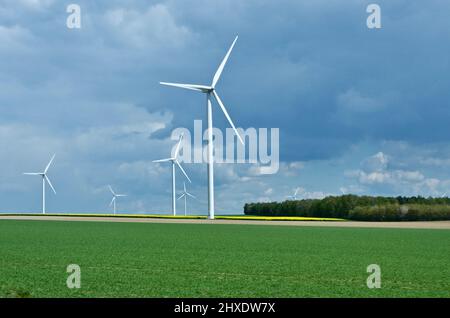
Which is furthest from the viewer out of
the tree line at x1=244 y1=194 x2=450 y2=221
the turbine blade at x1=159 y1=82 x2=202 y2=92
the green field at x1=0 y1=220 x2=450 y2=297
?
the tree line at x1=244 y1=194 x2=450 y2=221

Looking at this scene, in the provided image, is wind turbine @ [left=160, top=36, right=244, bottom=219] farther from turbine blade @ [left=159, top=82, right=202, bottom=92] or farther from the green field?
the green field

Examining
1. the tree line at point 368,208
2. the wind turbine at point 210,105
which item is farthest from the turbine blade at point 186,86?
the tree line at point 368,208

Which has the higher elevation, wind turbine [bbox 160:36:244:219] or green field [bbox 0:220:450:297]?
wind turbine [bbox 160:36:244:219]

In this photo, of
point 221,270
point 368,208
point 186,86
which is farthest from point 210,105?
point 221,270

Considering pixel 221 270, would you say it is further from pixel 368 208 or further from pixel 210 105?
pixel 368 208

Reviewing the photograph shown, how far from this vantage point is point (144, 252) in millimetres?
29891

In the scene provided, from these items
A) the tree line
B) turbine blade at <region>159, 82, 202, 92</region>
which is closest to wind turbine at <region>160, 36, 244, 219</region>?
turbine blade at <region>159, 82, 202, 92</region>

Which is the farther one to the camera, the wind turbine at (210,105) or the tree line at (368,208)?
the tree line at (368,208)

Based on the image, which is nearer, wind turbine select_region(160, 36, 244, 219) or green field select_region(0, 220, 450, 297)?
green field select_region(0, 220, 450, 297)

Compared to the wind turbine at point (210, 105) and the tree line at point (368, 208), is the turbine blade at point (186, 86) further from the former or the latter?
the tree line at point (368, 208)

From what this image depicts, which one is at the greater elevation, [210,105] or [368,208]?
[210,105]
